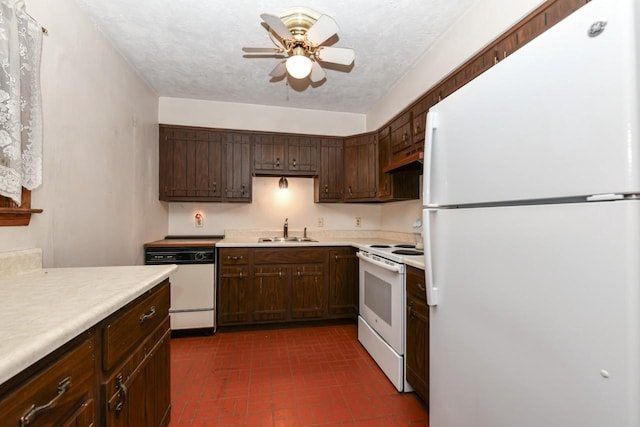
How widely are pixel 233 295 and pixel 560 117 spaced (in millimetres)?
2906

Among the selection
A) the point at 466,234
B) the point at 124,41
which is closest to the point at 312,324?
the point at 466,234

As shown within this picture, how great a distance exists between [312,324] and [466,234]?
7.99ft

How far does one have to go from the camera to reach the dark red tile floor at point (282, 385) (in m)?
1.71

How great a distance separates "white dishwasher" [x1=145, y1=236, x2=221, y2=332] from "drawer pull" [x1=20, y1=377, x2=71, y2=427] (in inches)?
87.1

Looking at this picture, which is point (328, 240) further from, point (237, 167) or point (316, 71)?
point (316, 71)

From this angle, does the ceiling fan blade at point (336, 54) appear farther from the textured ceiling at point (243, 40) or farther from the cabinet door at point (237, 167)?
the cabinet door at point (237, 167)

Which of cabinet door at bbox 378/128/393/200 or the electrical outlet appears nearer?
cabinet door at bbox 378/128/393/200

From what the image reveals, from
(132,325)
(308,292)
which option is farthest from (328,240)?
(132,325)

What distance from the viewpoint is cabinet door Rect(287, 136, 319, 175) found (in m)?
3.46

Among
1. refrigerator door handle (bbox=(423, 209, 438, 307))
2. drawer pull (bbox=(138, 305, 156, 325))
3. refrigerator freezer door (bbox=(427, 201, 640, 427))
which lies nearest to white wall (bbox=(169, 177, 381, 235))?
drawer pull (bbox=(138, 305, 156, 325))

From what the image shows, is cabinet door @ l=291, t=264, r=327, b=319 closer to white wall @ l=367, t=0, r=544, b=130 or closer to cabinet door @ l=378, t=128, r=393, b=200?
cabinet door @ l=378, t=128, r=393, b=200

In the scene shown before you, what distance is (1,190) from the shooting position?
1133 mm

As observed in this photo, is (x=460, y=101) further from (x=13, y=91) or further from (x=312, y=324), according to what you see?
(x=312, y=324)

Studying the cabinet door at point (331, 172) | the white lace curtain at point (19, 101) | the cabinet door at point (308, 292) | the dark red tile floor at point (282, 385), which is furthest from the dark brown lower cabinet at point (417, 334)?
the white lace curtain at point (19, 101)
